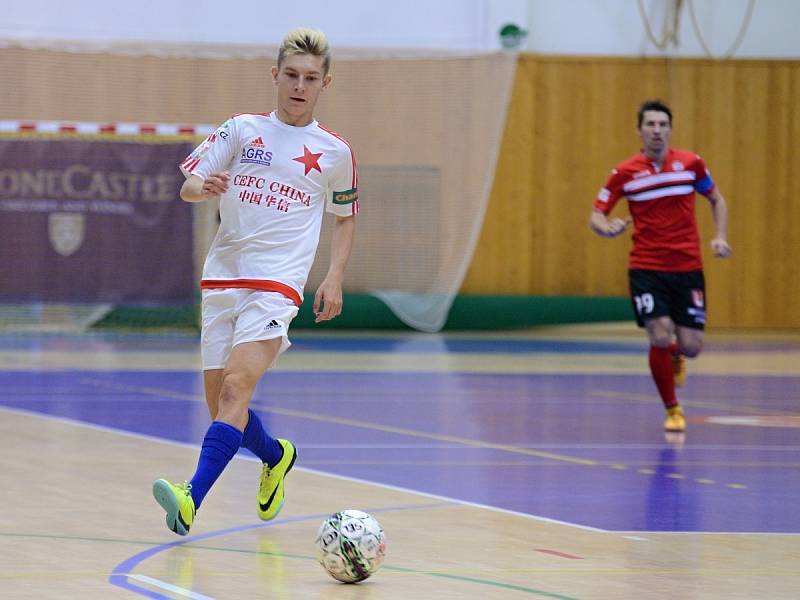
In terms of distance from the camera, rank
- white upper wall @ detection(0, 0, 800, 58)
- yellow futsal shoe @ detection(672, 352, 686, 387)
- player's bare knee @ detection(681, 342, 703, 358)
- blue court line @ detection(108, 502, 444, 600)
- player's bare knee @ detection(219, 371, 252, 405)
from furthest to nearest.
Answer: white upper wall @ detection(0, 0, 800, 58), yellow futsal shoe @ detection(672, 352, 686, 387), player's bare knee @ detection(681, 342, 703, 358), player's bare knee @ detection(219, 371, 252, 405), blue court line @ detection(108, 502, 444, 600)

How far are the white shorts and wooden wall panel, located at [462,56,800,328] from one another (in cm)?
1522

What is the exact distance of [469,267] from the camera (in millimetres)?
20641

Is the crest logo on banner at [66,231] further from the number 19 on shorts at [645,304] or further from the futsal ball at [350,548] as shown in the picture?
the futsal ball at [350,548]

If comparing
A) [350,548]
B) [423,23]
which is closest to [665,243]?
[350,548]

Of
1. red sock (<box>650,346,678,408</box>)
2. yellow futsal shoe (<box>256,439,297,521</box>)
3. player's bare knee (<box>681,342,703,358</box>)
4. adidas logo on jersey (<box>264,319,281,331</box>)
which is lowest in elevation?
red sock (<box>650,346,678,408</box>)

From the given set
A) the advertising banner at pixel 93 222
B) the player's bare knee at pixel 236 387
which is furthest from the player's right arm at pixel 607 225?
the advertising banner at pixel 93 222

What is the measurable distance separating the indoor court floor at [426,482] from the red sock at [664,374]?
0.30 meters

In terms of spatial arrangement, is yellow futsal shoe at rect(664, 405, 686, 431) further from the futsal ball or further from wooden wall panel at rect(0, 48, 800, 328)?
wooden wall panel at rect(0, 48, 800, 328)

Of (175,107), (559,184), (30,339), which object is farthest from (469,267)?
(30,339)

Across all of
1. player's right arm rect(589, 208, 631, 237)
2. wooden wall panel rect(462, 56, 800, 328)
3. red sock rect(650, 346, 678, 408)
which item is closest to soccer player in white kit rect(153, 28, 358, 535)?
player's right arm rect(589, 208, 631, 237)

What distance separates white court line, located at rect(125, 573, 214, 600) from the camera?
4305 mm

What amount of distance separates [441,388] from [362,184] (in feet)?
26.2

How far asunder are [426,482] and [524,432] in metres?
2.35

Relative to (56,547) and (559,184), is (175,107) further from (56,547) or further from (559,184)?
(56,547)
